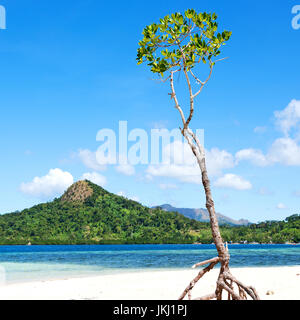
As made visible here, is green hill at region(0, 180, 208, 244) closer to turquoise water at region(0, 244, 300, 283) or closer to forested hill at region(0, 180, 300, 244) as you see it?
forested hill at region(0, 180, 300, 244)

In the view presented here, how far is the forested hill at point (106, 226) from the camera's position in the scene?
133250mm

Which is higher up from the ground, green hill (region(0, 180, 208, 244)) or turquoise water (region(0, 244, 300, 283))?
green hill (region(0, 180, 208, 244))

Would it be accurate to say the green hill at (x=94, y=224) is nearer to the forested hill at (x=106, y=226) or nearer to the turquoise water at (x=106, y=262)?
the forested hill at (x=106, y=226)

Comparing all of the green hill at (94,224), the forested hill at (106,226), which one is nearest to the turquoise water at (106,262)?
the green hill at (94,224)

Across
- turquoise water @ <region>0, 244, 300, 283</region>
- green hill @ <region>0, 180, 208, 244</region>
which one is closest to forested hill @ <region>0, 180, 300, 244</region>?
green hill @ <region>0, 180, 208, 244</region>

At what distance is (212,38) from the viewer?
903 centimetres

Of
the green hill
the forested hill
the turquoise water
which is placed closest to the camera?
the turquoise water

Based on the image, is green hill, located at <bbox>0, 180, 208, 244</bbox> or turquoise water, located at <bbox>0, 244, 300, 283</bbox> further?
green hill, located at <bbox>0, 180, 208, 244</bbox>

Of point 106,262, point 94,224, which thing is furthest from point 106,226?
point 106,262

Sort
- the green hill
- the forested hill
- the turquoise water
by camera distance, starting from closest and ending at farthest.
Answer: the turquoise water < the forested hill < the green hill

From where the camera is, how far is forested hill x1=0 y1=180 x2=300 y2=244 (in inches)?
5246

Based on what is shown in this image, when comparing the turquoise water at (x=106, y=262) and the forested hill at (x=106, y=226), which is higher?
the forested hill at (x=106, y=226)

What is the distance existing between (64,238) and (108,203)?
22.0m
